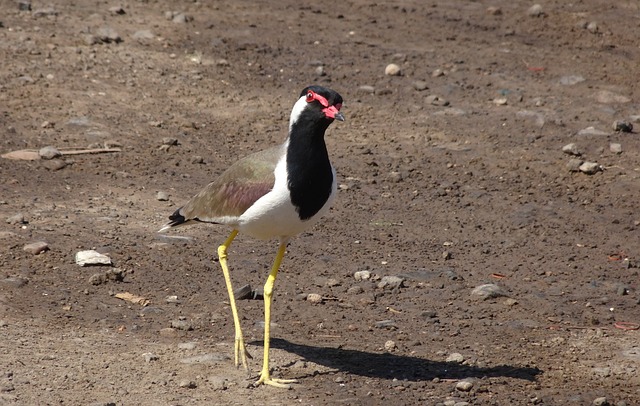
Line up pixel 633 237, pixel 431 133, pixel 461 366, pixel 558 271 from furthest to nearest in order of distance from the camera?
pixel 431 133, pixel 633 237, pixel 558 271, pixel 461 366

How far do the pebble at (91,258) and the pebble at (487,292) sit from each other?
113 inches

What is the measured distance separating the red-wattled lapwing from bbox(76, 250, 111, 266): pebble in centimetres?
163

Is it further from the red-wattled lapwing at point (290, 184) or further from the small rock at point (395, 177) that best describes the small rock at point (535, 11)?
the red-wattled lapwing at point (290, 184)

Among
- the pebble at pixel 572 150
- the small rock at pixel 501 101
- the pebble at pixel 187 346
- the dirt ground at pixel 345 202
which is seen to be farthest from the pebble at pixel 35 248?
the small rock at pixel 501 101

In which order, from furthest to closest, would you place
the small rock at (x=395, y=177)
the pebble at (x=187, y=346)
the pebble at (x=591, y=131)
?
the pebble at (x=591, y=131) < the small rock at (x=395, y=177) < the pebble at (x=187, y=346)

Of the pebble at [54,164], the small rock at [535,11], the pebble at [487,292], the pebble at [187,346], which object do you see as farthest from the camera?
the small rock at [535,11]

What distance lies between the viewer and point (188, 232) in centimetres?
941

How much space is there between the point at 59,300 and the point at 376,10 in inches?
336

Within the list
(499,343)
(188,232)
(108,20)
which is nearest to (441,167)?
(188,232)

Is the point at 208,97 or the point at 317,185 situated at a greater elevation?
the point at 317,185

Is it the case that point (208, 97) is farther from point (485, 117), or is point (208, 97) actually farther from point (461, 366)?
point (461, 366)

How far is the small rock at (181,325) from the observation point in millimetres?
7672

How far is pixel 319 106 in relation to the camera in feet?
22.6

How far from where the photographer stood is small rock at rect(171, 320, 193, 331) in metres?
7.67
